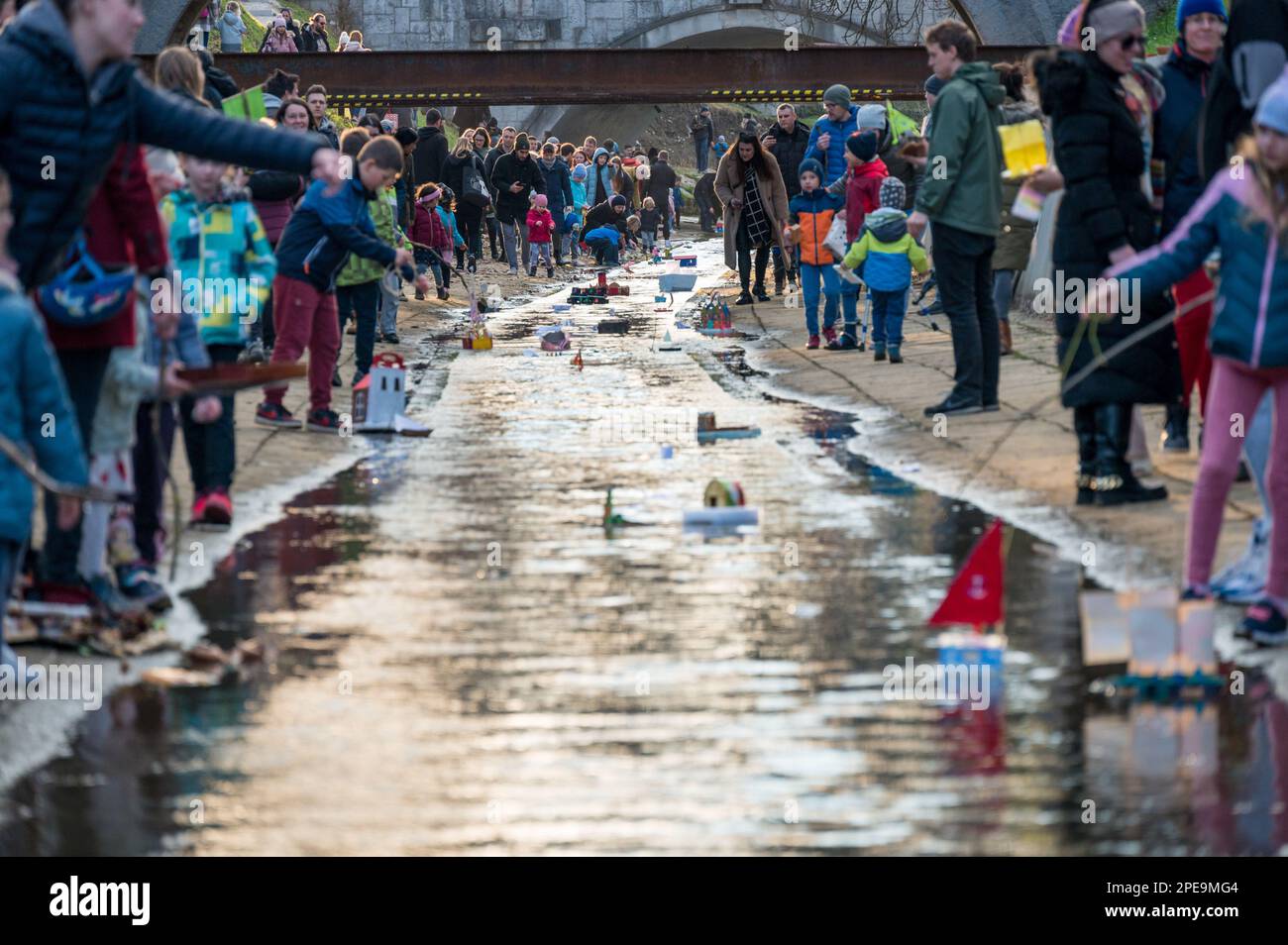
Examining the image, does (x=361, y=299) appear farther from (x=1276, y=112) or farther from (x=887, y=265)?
(x=1276, y=112)

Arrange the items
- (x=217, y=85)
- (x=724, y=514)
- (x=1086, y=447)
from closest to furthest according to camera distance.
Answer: (x=724, y=514)
(x=1086, y=447)
(x=217, y=85)

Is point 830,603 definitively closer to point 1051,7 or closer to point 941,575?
point 941,575

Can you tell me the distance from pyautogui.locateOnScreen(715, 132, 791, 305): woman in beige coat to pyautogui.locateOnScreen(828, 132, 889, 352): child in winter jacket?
4474mm

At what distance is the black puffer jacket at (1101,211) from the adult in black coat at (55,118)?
359cm

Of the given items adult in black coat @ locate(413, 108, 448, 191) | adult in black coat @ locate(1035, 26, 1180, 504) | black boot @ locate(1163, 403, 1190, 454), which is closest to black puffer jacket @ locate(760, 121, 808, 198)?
adult in black coat @ locate(413, 108, 448, 191)

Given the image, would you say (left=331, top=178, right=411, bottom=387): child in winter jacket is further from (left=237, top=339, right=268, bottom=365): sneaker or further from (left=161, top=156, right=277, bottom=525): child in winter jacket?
(left=161, top=156, right=277, bottom=525): child in winter jacket

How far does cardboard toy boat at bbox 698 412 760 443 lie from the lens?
12.3 meters

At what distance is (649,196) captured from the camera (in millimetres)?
41969

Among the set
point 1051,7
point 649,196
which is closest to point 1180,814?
point 1051,7

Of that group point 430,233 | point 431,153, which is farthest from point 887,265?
point 431,153

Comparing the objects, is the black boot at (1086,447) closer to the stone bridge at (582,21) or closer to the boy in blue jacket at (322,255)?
the boy in blue jacket at (322,255)

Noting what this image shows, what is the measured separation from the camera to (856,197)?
17.8 meters

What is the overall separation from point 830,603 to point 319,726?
7.13ft

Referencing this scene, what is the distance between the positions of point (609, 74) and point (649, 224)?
10.2 metres
